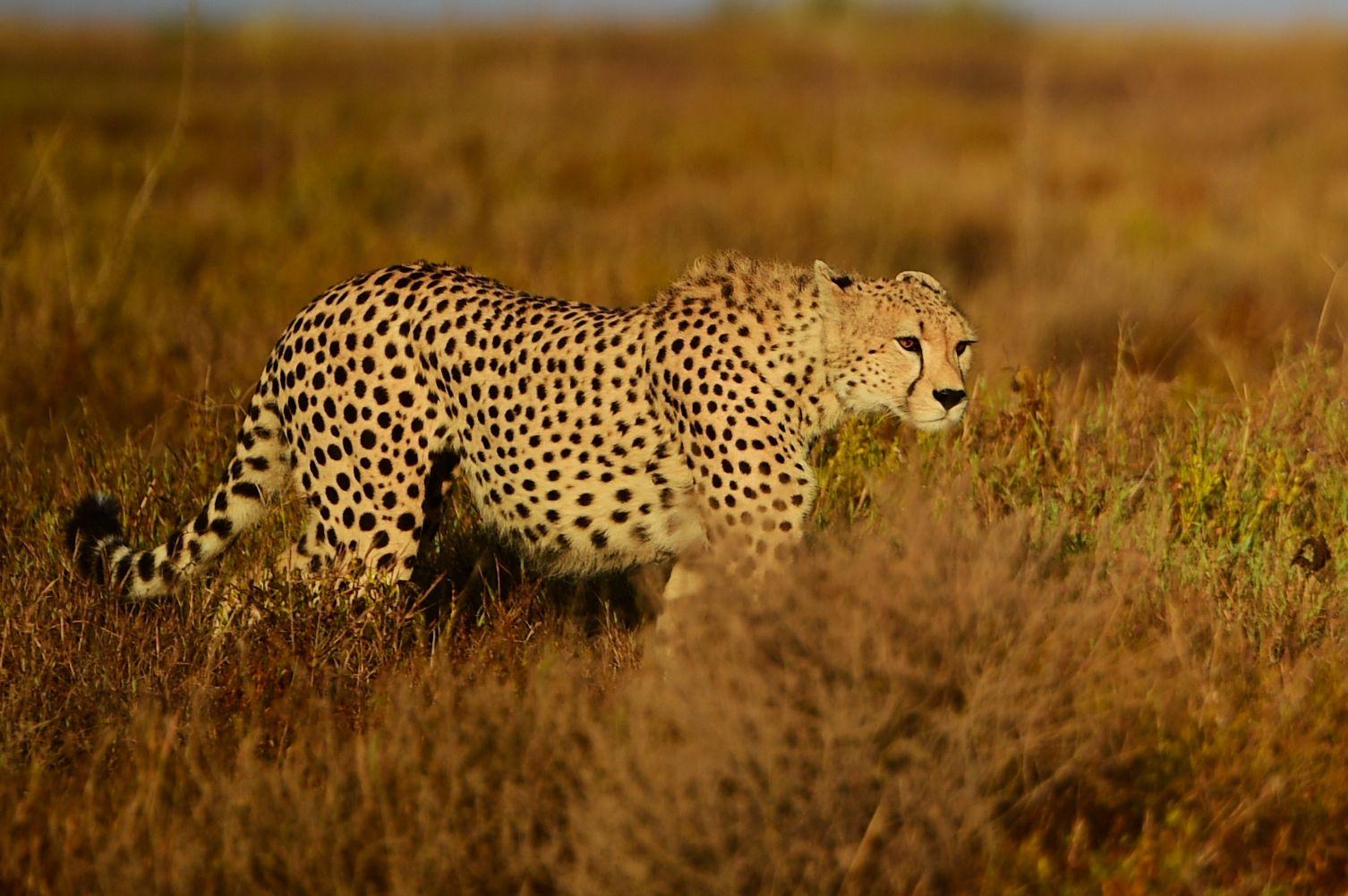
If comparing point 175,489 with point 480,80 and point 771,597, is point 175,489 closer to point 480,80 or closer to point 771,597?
point 771,597

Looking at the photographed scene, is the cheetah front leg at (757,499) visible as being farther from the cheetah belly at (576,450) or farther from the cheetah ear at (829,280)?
the cheetah ear at (829,280)

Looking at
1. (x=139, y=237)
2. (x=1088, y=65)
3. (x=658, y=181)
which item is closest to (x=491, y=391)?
(x=139, y=237)

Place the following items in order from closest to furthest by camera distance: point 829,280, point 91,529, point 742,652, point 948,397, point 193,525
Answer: point 742,652, point 948,397, point 829,280, point 91,529, point 193,525

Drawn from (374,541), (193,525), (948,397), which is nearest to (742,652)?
(948,397)

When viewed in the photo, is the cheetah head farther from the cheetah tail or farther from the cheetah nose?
the cheetah tail

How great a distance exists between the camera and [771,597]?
8.35 feet

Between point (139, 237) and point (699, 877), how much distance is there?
5925 millimetres

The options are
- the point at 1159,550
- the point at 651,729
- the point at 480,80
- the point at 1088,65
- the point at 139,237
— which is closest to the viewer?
the point at 651,729

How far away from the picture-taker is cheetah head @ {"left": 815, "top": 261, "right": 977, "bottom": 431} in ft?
10.4

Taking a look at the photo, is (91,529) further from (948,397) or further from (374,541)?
(948,397)

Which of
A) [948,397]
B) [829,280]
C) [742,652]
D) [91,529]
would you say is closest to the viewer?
[742,652]

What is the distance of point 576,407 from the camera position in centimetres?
339

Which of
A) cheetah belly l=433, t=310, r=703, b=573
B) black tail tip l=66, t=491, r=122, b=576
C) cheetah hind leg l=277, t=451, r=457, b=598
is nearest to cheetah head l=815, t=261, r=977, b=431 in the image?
cheetah belly l=433, t=310, r=703, b=573

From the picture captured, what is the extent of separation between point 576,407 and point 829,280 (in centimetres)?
60
